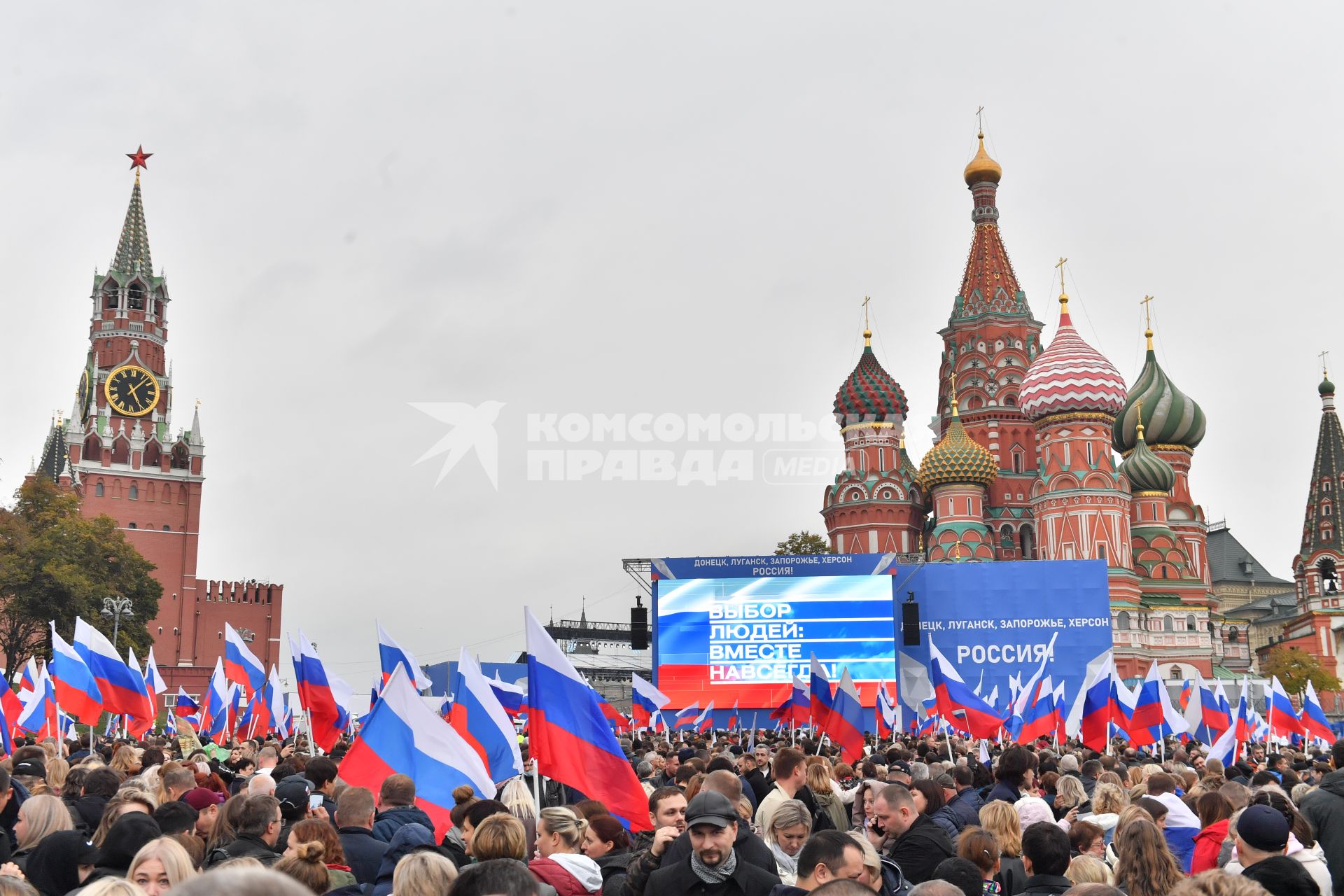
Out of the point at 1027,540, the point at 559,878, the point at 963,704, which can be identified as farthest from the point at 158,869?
the point at 1027,540

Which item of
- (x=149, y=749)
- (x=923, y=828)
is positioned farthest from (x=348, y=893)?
(x=149, y=749)

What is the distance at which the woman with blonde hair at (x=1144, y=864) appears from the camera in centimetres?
577

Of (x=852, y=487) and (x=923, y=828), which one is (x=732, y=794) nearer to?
(x=923, y=828)

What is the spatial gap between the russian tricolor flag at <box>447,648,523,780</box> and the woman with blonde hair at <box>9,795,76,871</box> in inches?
107

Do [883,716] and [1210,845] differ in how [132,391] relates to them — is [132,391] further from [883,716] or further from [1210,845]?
[1210,845]

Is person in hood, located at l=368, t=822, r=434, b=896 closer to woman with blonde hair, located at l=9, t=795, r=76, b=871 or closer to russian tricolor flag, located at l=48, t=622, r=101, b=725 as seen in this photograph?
woman with blonde hair, located at l=9, t=795, r=76, b=871

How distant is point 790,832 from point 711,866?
2.72 ft

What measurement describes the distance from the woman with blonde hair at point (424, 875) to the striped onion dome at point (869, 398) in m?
64.6

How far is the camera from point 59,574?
5503 centimetres

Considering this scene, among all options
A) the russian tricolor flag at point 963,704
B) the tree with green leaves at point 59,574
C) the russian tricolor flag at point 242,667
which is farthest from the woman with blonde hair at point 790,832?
the tree with green leaves at point 59,574

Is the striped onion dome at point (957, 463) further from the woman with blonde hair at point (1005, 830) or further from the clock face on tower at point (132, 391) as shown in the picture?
the woman with blonde hair at point (1005, 830)

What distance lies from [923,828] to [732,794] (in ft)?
3.27

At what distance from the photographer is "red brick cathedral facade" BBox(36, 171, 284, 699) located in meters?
81.9

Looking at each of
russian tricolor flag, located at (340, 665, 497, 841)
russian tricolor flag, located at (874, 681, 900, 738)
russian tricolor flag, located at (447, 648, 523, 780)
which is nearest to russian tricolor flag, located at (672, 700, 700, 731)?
russian tricolor flag, located at (874, 681, 900, 738)
